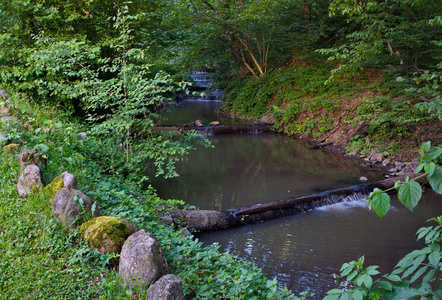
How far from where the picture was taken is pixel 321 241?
18.7 ft

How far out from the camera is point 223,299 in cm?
294

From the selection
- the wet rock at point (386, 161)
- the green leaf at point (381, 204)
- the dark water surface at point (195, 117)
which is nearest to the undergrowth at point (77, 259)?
the green leaf at point (381, 204)

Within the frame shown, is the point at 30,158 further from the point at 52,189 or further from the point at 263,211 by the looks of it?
the point at 263,211

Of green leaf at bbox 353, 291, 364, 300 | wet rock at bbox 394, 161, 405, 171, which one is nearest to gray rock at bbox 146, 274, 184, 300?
green leaf at bbox 353, 291, 364, 300

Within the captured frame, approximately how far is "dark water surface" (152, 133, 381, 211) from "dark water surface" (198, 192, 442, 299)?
1.15m

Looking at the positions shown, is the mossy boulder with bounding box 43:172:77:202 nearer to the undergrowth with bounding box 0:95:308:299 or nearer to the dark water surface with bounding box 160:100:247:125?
the undergrowth with bounding box 0:95:308:299

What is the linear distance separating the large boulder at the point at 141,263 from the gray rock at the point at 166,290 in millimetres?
210

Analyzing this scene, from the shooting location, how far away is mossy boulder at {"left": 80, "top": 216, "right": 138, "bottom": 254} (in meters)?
3.16

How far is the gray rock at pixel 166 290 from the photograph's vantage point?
241 cm

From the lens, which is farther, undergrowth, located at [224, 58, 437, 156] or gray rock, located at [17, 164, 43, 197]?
undergrowth, located at [224, 58, 437, 156]

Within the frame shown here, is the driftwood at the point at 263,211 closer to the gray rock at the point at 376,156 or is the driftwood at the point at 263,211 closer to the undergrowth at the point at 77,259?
the undergrowth at the point at 77,259

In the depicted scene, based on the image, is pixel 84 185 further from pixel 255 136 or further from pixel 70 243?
pixel 255 136

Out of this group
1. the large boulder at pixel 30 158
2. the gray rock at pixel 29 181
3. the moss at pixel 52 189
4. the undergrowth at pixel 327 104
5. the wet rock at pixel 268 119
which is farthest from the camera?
the wet rock at pixel 268 119

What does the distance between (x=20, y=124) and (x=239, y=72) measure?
15052 mm
